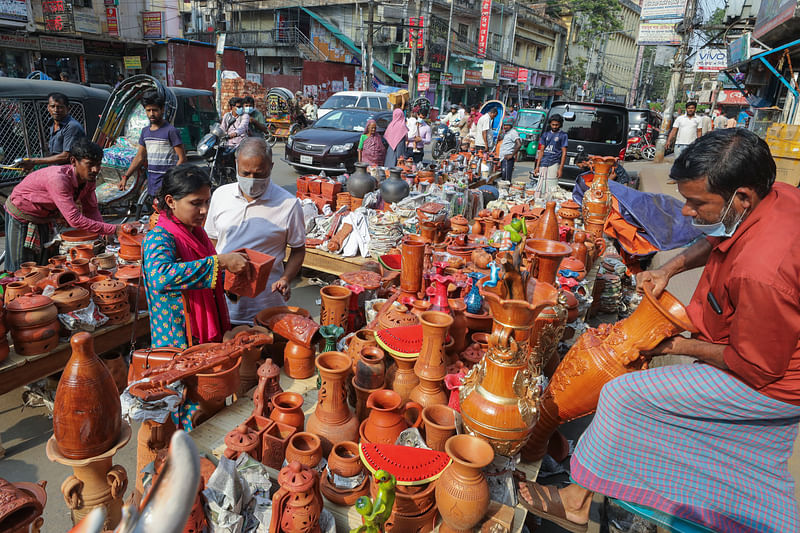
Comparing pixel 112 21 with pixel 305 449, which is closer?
pixel 305 449

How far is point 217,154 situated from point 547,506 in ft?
24.3

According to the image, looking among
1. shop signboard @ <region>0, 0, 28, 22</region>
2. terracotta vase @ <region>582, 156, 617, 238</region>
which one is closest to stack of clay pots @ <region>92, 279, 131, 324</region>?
terracotta vase @ <region>582, 156, 617, 238</region>

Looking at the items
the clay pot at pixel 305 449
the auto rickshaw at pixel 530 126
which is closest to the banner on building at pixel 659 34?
the auto rickshaw at pixel 530 126

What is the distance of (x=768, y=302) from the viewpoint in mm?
1282

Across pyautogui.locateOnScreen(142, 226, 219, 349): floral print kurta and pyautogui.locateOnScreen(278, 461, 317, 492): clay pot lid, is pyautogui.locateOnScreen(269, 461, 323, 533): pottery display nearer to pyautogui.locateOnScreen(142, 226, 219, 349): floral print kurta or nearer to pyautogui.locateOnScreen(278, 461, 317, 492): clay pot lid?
pyautogui.locateOnScreen(278, 461, 317, 492): clay pot lid

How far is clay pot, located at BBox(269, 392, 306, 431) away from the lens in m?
1.64

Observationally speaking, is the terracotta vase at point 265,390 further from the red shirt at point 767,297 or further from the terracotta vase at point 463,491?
the red shirt at point 767,297

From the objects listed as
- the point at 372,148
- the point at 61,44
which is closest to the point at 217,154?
the point at 372,148

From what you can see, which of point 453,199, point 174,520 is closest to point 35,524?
point 174,520

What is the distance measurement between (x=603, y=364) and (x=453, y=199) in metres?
3.85

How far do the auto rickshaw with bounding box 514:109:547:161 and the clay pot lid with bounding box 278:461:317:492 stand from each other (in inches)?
543

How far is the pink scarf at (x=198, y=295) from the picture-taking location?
6.33 ft

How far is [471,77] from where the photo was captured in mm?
29625

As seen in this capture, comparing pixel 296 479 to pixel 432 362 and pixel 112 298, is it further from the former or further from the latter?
pixel 112 298
